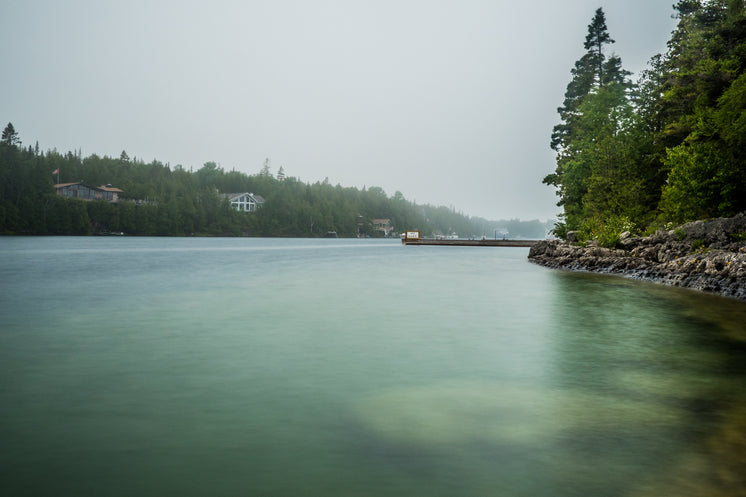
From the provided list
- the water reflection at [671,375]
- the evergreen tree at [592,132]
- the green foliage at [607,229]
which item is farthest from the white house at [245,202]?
the water reflection at [671,375]

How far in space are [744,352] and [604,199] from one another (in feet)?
124

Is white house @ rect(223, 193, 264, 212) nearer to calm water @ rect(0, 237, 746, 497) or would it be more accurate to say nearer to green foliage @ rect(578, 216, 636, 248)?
green foliage @ rect(578, 216, 636, 248)

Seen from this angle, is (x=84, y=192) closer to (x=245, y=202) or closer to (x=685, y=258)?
(x=245, y=202)

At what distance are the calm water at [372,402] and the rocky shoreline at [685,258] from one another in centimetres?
472

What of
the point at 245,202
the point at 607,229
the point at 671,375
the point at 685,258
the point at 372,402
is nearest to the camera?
the point at 372,402

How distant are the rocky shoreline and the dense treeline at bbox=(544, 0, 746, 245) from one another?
2.95 metres

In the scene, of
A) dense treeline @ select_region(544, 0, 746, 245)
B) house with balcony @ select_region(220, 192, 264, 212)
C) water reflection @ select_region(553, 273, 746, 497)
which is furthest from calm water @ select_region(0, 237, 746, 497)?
house with balcony @ select_region(220, 192, 264, 212)

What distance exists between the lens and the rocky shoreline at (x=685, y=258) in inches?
730

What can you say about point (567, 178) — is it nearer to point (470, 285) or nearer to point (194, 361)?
point (470, 285)

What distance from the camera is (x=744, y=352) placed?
913 cm

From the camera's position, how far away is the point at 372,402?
637 cm

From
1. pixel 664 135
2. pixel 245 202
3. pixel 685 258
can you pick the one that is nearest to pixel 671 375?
pixel 685 258

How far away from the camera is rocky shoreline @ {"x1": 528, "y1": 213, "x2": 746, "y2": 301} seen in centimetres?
1854

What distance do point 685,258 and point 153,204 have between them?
13439 centimetres
